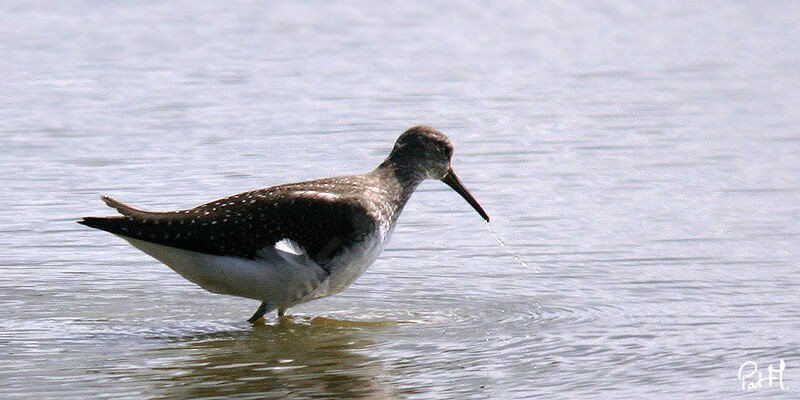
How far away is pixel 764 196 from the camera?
1288 cm

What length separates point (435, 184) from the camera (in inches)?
551

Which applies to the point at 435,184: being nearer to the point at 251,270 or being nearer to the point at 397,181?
→ the point at 397,181

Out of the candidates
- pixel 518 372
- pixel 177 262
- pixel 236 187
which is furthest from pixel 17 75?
pixel 518 372

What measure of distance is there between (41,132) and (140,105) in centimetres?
154

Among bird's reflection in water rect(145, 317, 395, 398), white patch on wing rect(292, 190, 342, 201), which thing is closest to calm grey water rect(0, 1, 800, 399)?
bird's reflection in water rect(145, 317, 395, 398)

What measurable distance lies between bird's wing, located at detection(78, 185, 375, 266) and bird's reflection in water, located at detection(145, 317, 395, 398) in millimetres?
558

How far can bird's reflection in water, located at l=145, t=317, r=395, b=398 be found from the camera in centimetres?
851

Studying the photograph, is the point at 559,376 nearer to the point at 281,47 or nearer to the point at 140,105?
the point at 140,105

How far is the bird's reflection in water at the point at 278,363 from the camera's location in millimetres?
8508

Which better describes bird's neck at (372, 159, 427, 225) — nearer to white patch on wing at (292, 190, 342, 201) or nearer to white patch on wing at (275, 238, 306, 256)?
white patch on wing at (292, 190, 342, 201)

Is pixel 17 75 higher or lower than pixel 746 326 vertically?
higher

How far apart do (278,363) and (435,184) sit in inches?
201
